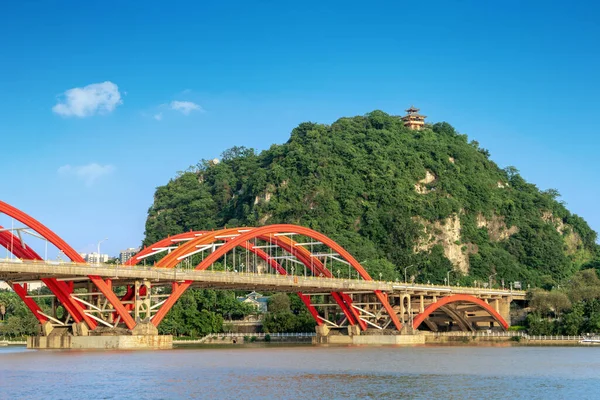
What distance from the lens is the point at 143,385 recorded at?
43.3 metres

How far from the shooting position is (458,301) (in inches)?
4461

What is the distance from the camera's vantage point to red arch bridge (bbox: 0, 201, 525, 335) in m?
68.3

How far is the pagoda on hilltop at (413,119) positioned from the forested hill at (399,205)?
34.0 feet

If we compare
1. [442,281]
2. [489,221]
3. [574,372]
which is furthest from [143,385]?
[489,221]

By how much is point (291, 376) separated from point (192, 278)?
1103 inches

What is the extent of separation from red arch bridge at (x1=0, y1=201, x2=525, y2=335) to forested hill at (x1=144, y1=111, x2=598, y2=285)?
2175 cm

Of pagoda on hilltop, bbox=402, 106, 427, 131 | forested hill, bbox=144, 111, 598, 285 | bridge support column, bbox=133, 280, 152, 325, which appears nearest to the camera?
bridge support column, bbox=133, 280, 152, 325

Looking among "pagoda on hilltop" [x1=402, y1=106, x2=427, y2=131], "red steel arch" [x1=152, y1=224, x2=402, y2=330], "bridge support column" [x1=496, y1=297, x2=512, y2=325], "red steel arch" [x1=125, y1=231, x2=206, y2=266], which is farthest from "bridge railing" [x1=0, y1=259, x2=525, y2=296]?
"pagoda on hilltop" [x1=402, y1=106, x2=427, y2=131]

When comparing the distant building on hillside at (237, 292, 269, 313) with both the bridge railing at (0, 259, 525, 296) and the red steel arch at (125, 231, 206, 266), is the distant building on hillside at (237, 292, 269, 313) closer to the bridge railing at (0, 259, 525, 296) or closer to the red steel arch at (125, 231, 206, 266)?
the bridge railing at (0, 259, 525, 296)

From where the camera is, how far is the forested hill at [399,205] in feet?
494

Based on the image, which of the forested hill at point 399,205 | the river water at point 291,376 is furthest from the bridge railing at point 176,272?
the forested hill at point 399,205

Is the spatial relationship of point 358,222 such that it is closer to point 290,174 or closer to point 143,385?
point 290,174

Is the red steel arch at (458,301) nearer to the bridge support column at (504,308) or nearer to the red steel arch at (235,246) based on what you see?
the bridge support column at (504,308)

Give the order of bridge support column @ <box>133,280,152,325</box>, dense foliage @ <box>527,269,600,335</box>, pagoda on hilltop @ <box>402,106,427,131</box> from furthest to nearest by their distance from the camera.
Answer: pagoda on hilltop @ <box>402,106,427,131</box>
dense foliage @ <box>527,269,600,335</box>
bridge support column @ <box>133,280,152,325</box>
